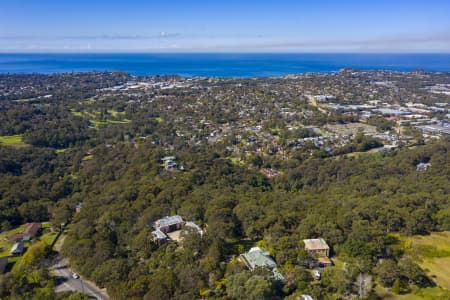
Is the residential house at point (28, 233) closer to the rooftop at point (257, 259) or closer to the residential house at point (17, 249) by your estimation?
the residential house at point (17, 249)

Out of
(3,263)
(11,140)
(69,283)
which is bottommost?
(3,263)

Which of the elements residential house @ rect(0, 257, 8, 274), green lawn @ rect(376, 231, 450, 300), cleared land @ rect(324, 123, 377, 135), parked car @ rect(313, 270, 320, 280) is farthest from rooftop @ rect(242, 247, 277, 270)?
cleared land @ rect(324, 123, 377, 135)

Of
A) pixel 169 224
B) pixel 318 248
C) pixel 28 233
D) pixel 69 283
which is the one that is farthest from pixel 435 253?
pixel 28 233

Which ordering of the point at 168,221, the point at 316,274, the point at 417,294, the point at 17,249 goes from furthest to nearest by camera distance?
the point at 168,221 → the point at 17,249 → the point at 316,274 → the point at 417,294

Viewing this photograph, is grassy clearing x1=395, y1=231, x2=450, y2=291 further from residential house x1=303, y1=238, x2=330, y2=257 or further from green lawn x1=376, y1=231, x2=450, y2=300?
residential house x1=303, y1=238, x2=330, y2=257

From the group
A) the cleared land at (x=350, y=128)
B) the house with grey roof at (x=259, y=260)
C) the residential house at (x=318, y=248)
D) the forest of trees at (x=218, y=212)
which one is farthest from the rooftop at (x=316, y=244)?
the cleared land at (x=350, y=128)

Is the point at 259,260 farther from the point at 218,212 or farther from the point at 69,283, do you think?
the point at 69,283
